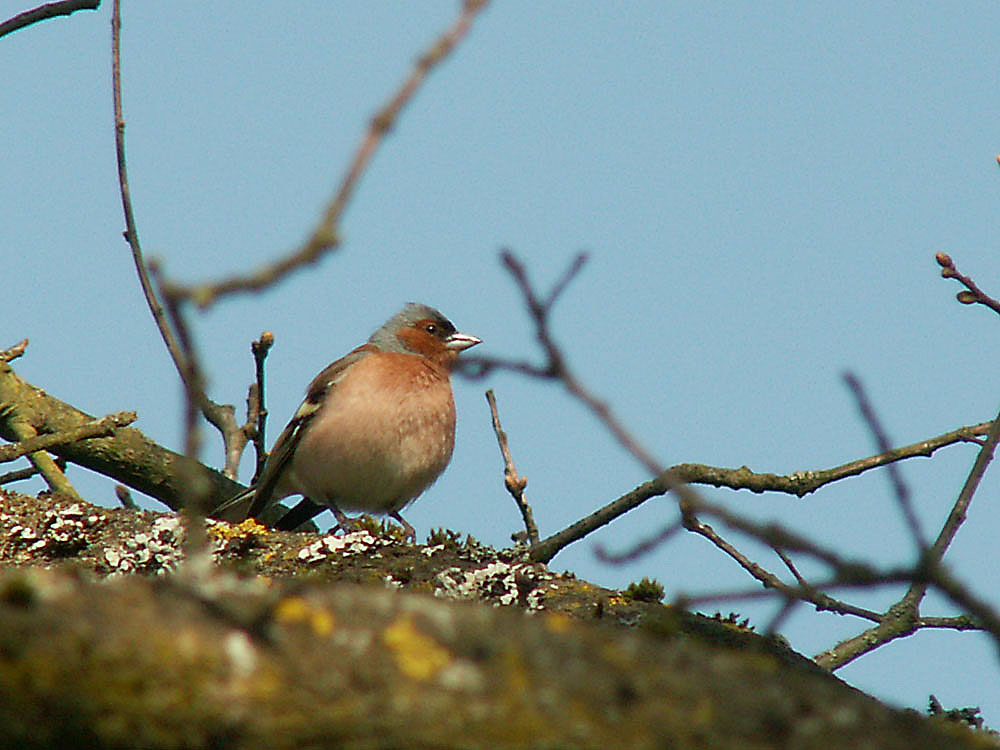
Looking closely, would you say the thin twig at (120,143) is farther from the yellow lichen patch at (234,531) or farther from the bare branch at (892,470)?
the bare branch at (892,470)

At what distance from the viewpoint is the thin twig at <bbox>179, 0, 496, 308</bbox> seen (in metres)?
1.75

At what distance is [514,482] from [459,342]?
3917 mm

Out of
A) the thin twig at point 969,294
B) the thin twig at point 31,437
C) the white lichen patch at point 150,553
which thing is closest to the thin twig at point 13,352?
the thin twig at point 31,437

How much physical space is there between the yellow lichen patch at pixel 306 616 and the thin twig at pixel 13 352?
5610 millimetres

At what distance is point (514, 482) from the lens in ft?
20.9

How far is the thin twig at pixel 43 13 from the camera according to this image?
18.7 ft

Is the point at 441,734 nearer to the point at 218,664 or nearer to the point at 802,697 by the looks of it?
the point at 218,664

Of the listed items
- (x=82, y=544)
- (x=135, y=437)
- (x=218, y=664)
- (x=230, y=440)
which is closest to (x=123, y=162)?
(x=82, y=544)

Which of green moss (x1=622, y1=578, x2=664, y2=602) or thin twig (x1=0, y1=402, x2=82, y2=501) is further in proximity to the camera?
thin twig (x1=0, y1=402, x2=82, y2=501)

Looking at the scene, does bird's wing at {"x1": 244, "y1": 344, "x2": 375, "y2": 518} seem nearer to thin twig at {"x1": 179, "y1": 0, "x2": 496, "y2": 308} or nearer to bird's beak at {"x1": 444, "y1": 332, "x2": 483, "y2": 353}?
bird's beak at {"x1": 444, "y1": 332, "x2": 483, "y2": 353}

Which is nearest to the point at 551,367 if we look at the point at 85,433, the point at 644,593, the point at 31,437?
the point at 644,593

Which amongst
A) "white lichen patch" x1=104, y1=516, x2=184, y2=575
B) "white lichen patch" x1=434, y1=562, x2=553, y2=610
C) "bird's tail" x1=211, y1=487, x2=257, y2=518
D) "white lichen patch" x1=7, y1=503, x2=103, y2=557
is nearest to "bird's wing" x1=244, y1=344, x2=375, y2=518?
"bird's tail" x1=211, y1=487, x2=257, y2=518

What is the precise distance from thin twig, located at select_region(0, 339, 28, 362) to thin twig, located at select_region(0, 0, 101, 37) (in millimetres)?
1945

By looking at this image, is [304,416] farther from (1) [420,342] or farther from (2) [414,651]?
(2) [414,651]
